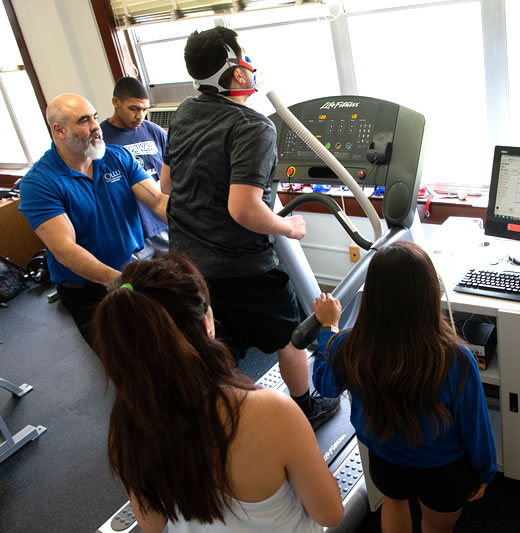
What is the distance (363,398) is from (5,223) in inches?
165

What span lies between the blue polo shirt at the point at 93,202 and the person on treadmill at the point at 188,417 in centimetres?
116

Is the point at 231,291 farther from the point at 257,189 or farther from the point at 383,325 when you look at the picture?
the point at 383,325

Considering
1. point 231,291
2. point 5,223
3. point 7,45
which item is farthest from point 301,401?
point 7,45

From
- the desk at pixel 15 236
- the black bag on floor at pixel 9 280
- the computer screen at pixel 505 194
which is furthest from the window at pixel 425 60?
the black bag on floor at pixel 9 280

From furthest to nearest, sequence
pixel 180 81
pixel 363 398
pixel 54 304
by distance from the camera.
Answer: pixel 54 304, pixel 180 81, pixel 363 398

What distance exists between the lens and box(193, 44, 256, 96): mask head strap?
5.55 ft

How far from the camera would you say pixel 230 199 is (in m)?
1.70

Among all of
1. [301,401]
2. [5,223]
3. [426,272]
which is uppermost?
[426,272]

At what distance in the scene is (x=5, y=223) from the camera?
4.63 m

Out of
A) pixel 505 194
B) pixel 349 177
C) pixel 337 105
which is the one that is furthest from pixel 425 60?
pixel 349 177

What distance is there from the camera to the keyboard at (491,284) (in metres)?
1.74

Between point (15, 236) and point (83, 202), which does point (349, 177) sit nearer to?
point (83, 202)

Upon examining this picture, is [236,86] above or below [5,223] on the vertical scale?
above

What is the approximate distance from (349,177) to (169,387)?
1.22 m
